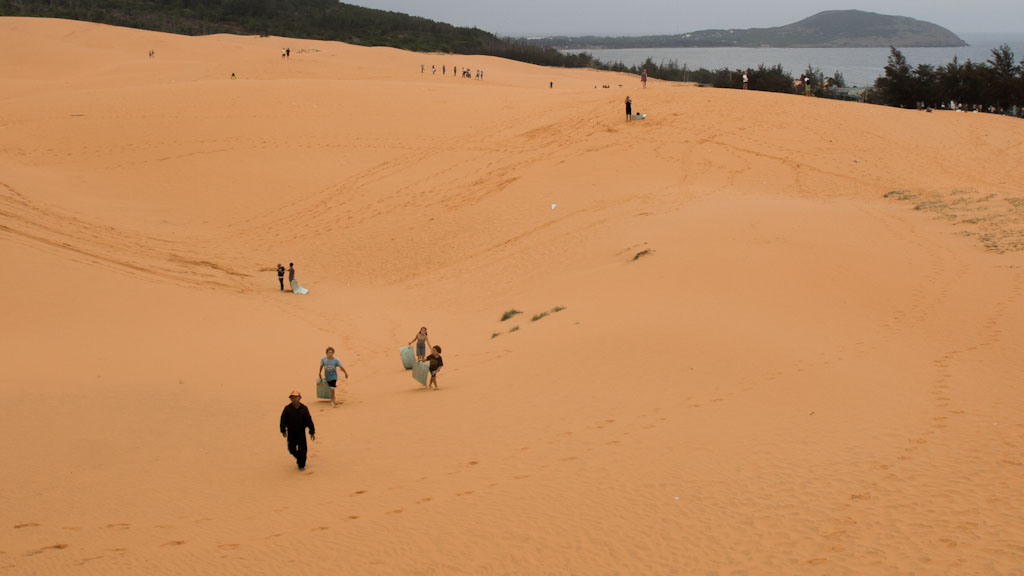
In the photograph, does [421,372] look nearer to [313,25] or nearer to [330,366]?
[330,366]

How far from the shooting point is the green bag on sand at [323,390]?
470 inches

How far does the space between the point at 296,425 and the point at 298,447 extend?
32 cm

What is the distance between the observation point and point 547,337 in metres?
13.9

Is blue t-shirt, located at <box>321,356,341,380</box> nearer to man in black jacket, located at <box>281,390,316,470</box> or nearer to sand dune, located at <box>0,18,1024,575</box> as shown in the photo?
sand dune, located at <box>0,18,1024,575</box>

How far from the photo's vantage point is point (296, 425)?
8.82m

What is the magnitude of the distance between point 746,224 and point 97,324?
1410cm

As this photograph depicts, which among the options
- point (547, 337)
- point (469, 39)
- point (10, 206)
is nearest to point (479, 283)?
point (547, 337)

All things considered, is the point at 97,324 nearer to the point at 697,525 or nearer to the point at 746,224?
the point at 697,525

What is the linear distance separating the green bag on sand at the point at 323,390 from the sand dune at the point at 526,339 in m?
0.32

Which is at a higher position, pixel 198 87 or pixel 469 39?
pixel 469 39

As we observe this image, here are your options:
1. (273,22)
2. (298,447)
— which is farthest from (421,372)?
(273,22)

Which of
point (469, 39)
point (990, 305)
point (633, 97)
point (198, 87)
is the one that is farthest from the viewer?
point (469, 39)

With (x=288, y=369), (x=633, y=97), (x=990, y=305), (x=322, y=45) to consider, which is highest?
(x=322, y=45)

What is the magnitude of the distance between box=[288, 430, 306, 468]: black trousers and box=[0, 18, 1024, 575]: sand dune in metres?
0.22
